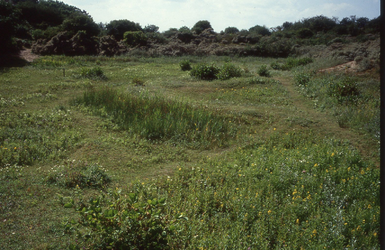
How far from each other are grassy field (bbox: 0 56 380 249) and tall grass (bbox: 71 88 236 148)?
0.04 metres

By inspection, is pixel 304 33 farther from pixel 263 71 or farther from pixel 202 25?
pixel 263 71

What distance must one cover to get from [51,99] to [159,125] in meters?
4.90

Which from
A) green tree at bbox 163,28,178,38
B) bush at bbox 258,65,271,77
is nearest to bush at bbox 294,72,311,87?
bush at bbox 258,65,271,77

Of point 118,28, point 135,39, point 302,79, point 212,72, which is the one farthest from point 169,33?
point 302,79

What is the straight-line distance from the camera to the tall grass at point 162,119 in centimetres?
747

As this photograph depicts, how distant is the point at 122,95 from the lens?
9.66 meters

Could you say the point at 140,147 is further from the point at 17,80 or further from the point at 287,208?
the point at 17,80

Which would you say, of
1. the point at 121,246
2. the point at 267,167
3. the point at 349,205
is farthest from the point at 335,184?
the point at 121,246

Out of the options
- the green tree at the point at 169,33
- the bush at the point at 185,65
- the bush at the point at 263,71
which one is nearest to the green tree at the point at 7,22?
the bush at the point at 185,65

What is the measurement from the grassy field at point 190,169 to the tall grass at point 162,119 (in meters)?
0.04

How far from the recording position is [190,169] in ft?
18.9

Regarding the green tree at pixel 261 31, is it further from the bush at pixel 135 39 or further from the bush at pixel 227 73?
the bush at pixel 227 73

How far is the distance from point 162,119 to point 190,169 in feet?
8.26

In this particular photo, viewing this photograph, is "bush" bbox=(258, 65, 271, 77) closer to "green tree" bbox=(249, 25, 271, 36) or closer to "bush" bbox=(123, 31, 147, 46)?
"bush" bbox=(123, 31, 147, 46)
